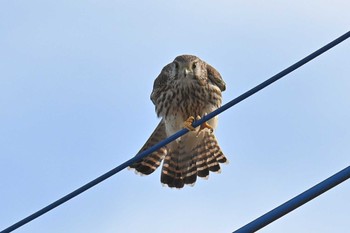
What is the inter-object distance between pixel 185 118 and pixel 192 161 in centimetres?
91

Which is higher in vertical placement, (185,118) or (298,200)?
(185,118)

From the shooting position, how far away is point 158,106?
8859 millimetres

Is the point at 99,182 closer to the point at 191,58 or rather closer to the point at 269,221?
the point at 269,221

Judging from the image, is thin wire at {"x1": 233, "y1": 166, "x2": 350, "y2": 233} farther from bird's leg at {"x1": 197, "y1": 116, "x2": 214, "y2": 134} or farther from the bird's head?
the bird's head

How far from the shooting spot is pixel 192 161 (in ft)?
30.7

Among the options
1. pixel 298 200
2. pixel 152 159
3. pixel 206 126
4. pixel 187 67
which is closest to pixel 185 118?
pixel 206 126

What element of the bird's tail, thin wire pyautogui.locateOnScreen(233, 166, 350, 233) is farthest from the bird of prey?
thin wire pyautogui.locateOnScreen(233, 166, 350, 233)

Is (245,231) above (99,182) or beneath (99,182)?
beneath

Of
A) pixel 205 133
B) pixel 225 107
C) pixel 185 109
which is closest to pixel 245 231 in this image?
pixel 225 107

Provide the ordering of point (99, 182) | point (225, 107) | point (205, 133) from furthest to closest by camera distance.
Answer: point (205, 133), point (225, 107), point (99, 182)

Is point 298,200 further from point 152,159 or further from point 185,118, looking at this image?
point 152,159

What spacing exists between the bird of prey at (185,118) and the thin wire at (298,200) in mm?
4552

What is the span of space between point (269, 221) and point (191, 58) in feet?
17.9

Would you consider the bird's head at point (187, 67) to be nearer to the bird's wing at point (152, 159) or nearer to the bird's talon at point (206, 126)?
the bird's talon at point (206, 126)
